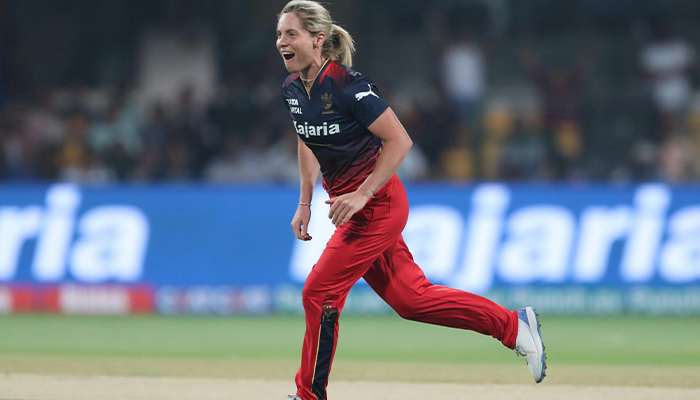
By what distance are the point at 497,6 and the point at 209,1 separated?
4940mm

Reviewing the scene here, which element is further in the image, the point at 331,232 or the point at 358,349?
the point at 331,232

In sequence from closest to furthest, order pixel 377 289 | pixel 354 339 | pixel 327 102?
pixel 327 102, pixel 377 289, pixel 354 339

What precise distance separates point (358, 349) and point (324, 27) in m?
4.38

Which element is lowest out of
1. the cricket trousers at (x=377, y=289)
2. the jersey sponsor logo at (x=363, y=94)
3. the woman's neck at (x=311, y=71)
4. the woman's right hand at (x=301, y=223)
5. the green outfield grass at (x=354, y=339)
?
the green outfield grass at (x=354, y=339)

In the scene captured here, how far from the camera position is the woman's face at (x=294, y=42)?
4867mm

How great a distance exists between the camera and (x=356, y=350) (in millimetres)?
8578

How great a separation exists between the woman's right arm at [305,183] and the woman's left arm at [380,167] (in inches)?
24.7

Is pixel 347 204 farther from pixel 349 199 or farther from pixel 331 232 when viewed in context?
pixel 331 232

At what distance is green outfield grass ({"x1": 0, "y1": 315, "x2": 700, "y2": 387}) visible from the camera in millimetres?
6988

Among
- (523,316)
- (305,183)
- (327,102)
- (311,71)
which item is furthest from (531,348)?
(311,71)

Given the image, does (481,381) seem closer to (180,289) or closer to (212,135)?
(180,289)

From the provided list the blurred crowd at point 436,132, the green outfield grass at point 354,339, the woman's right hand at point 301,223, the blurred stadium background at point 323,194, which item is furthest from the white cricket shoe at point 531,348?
the blurred crowd at point 436,132

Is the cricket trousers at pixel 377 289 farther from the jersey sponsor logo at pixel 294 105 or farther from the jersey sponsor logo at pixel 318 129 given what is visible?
the jersey sponsor logo at pixel 294 105

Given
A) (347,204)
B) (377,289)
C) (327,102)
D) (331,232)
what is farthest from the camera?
(331,232)
